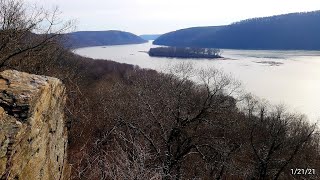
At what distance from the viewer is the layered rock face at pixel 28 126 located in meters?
4.65

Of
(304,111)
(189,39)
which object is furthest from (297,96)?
(189,39)

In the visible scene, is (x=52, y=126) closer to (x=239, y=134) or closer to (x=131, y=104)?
(x=131, y=104)

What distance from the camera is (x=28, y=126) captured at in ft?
16.4

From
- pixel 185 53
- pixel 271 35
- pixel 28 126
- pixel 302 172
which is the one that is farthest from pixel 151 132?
pixel 271 35

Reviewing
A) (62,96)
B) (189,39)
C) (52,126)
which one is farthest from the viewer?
(189,39)

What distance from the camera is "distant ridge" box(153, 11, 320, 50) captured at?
152m

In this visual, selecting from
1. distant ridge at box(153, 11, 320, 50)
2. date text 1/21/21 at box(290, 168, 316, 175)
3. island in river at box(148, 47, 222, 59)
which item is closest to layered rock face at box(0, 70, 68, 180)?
date text 1/21/21 at box(290, 168, 316, 175)

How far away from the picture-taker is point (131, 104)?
20688mm

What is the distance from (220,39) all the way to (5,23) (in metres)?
171

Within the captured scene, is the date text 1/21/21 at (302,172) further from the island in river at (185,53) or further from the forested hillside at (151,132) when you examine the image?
the island in river at (185,53)

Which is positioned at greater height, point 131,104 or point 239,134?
point 131,104

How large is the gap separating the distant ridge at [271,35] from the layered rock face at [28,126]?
484 feet

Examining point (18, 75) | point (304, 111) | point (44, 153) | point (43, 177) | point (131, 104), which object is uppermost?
point (18, 75)

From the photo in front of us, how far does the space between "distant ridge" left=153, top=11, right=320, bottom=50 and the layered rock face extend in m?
148
